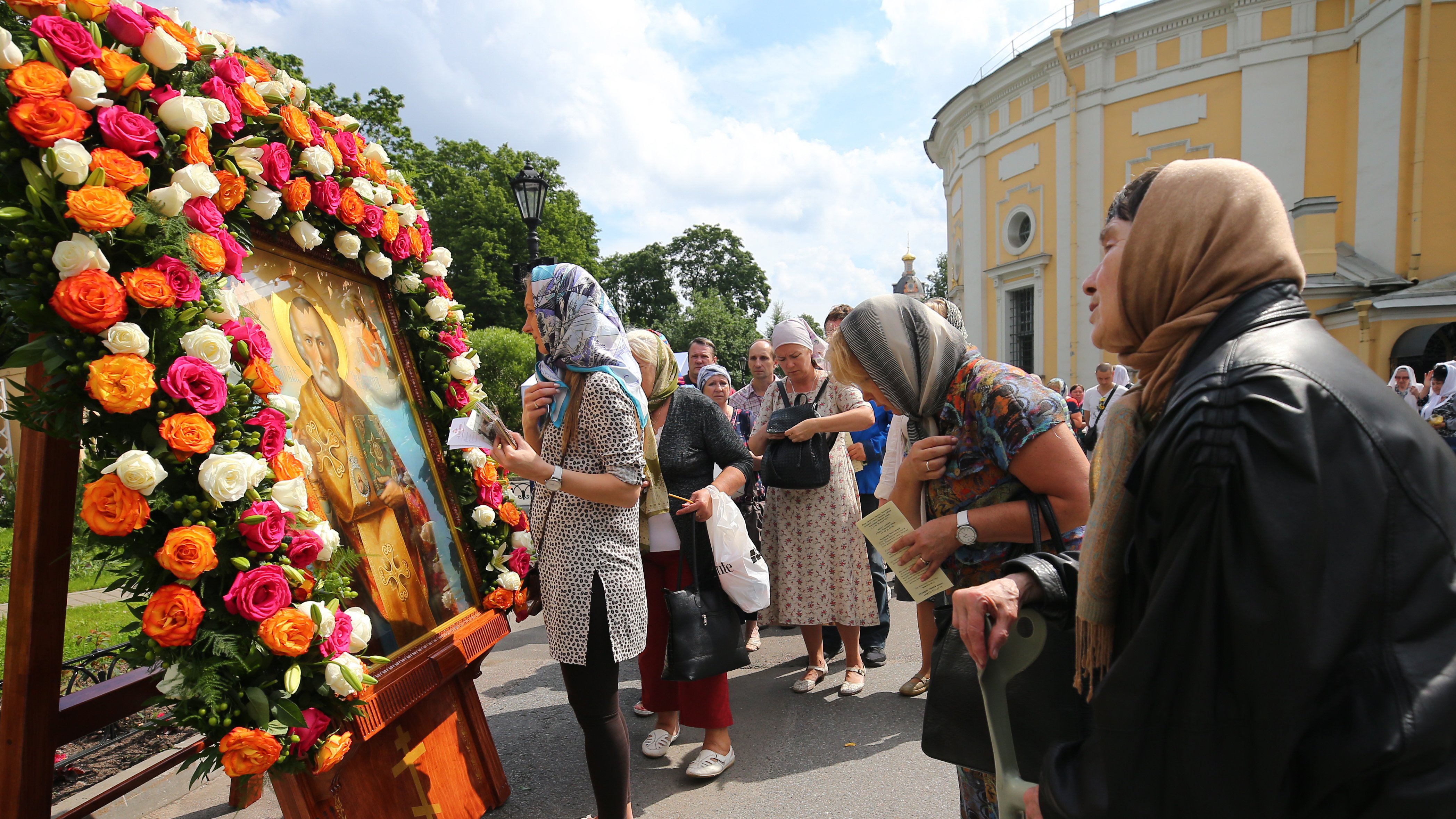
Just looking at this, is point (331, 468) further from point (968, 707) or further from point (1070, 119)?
point (1070, 119)

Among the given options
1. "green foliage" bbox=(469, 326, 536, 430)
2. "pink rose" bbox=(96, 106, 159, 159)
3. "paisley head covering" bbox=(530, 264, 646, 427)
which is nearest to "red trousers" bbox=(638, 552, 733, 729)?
"paisley head covering" bbox=(530, 264, 646, 427)

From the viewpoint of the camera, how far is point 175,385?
1.73m

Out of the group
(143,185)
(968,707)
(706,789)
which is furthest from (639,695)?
(143,185)

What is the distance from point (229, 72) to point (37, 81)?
1.76ft

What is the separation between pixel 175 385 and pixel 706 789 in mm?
2732

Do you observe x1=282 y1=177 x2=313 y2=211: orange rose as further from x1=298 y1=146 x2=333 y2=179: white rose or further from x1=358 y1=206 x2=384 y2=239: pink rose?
x1=358 y1=206 x2=384 y2=239: pink rose

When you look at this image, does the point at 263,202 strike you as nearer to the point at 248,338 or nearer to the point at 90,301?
the point at 248,338

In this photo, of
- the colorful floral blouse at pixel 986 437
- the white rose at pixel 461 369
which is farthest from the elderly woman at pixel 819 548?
the colorful floral blouse at pixel 986 437

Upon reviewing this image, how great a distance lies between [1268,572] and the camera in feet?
2.97

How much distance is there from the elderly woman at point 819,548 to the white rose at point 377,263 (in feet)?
7.44

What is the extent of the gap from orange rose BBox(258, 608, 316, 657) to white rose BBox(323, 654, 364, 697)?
0.10 m

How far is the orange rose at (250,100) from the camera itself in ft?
6.93

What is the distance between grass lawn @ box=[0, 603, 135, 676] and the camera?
4773mm

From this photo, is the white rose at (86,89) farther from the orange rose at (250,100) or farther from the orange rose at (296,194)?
the orange rose at (296,194)
